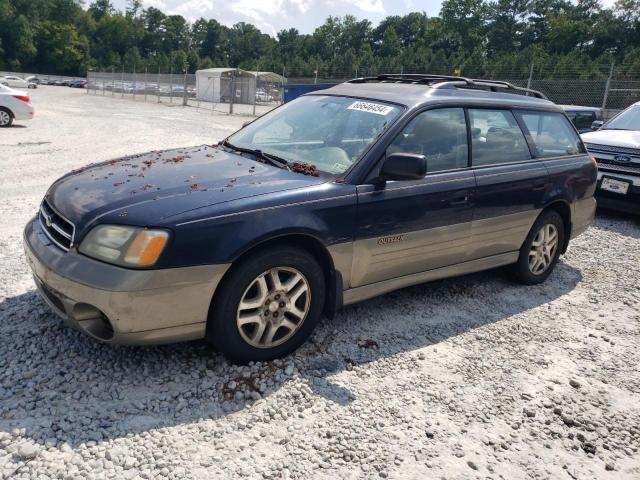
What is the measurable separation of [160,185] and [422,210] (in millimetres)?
1807

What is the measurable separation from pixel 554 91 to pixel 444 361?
21.1 m

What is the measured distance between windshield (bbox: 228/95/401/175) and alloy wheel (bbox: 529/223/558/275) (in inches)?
82.4

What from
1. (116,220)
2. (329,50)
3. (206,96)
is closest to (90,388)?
(116,220)

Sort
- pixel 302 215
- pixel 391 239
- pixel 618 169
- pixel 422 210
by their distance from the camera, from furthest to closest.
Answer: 1. pixel 618 169
2. pixel 422 210
3. pixel 391 239
4. pixel 302 215

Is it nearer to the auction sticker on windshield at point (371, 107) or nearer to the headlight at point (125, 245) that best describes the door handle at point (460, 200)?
the auction sticker on windshield at point (371, 107)

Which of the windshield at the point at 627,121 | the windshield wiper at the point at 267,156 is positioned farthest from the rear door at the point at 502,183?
the windshield at the point at 627,121

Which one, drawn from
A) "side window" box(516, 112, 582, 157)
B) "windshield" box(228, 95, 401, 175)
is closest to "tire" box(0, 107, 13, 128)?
"windshield" box(228, 95, 401, 175)

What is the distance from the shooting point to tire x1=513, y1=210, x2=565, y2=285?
16.3 ft

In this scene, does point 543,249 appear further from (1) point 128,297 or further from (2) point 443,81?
(1) point 128,297

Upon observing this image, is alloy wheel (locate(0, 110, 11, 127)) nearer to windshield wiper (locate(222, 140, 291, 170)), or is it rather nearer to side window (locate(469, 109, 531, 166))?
windshield wiper (locate(222, 140, 291, 170))

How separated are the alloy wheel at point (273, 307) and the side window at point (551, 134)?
2808 mm

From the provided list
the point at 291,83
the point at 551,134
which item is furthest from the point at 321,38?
the point at 551,134

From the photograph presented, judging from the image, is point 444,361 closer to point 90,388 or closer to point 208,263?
point 208,263

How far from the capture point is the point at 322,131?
160 inches
